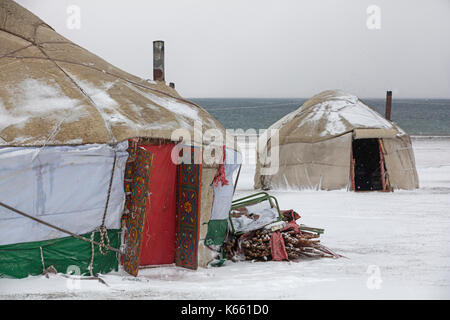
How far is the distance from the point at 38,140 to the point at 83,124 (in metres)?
0.41

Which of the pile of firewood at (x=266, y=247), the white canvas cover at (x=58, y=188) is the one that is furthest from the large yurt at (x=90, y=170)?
the pile of firewood at (x=266, y=247)

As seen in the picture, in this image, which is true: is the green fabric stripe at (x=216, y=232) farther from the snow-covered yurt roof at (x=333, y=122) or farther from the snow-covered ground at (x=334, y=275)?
Answer: the snow-covered yurt roof at (x=333, y=122)

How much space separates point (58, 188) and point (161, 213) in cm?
99

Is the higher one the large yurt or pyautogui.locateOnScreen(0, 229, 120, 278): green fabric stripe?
the large yurt

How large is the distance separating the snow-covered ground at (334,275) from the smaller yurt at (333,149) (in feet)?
6.98

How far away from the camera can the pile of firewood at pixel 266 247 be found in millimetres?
5207

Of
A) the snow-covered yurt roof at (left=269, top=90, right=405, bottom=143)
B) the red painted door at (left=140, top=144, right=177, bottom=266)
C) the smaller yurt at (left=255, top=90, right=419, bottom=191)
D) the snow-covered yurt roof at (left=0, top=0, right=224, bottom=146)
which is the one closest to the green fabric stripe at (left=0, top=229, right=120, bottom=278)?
the red painted door at (left=140, top=144, right=177, bottom=266)

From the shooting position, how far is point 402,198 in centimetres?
940

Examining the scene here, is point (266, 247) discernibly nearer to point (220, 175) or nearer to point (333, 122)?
point (220, 175)

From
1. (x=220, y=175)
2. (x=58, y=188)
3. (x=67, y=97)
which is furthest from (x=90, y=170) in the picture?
(x=220, y=175)

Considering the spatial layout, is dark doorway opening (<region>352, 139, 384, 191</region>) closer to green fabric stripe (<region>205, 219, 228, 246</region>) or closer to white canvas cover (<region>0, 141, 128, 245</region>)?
green fabric stripe (<region>205, 219, 228, 246</region>)

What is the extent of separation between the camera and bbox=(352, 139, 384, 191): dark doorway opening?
11.0m

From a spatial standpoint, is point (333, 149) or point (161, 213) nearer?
point (161, 213)

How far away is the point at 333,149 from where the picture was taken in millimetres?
9844
